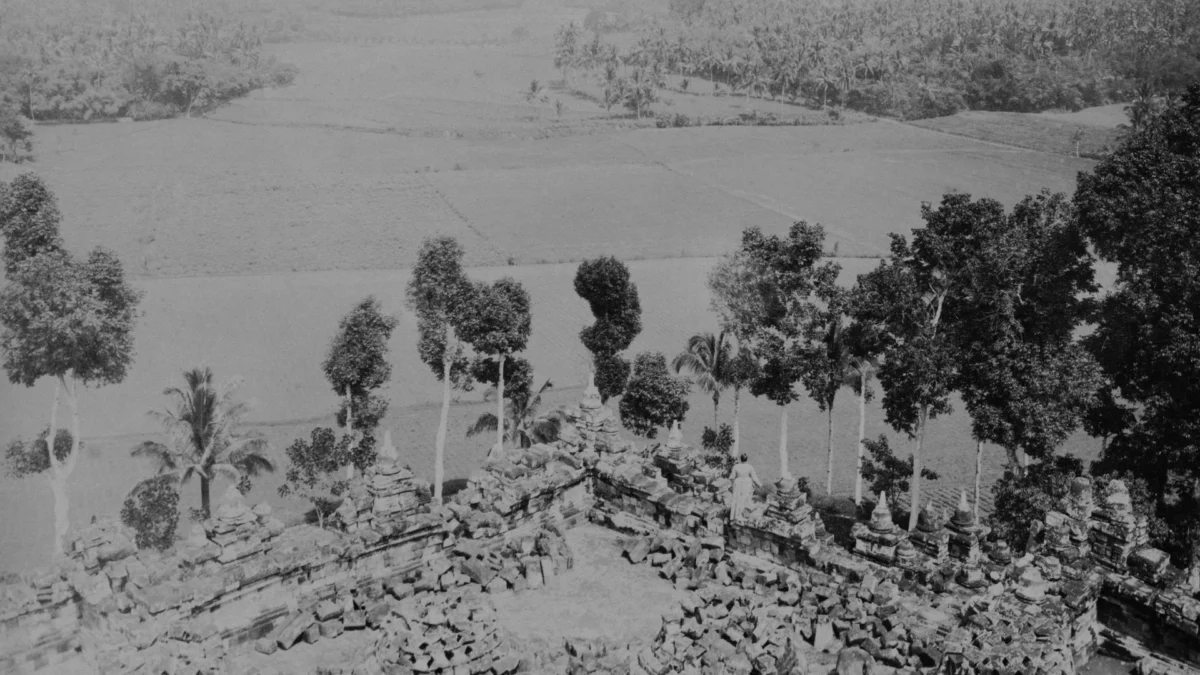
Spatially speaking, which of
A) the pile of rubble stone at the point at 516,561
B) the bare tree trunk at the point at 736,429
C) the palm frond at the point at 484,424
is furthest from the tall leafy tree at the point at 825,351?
the pile of rubble stone at the point at 516,561

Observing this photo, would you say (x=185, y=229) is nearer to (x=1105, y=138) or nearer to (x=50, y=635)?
(x=50, y=635)

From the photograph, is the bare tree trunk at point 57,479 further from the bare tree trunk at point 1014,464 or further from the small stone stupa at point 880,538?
the bare tree trunk at point 1014,464

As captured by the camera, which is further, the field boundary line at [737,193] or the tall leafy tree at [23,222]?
the field boundary line at [737,193]

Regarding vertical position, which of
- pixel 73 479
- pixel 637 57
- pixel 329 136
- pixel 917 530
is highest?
pixel 637 57

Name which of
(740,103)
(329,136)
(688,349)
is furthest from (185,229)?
(740,103)

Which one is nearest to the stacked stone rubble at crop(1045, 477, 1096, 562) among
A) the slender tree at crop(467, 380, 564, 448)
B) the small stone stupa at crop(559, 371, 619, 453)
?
the small stone stupa at crop(559, 371, 619, 453)

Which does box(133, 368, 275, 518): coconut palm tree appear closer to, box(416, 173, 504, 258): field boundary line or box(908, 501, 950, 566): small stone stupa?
box(416, 173, 504, 258): field boundary line
